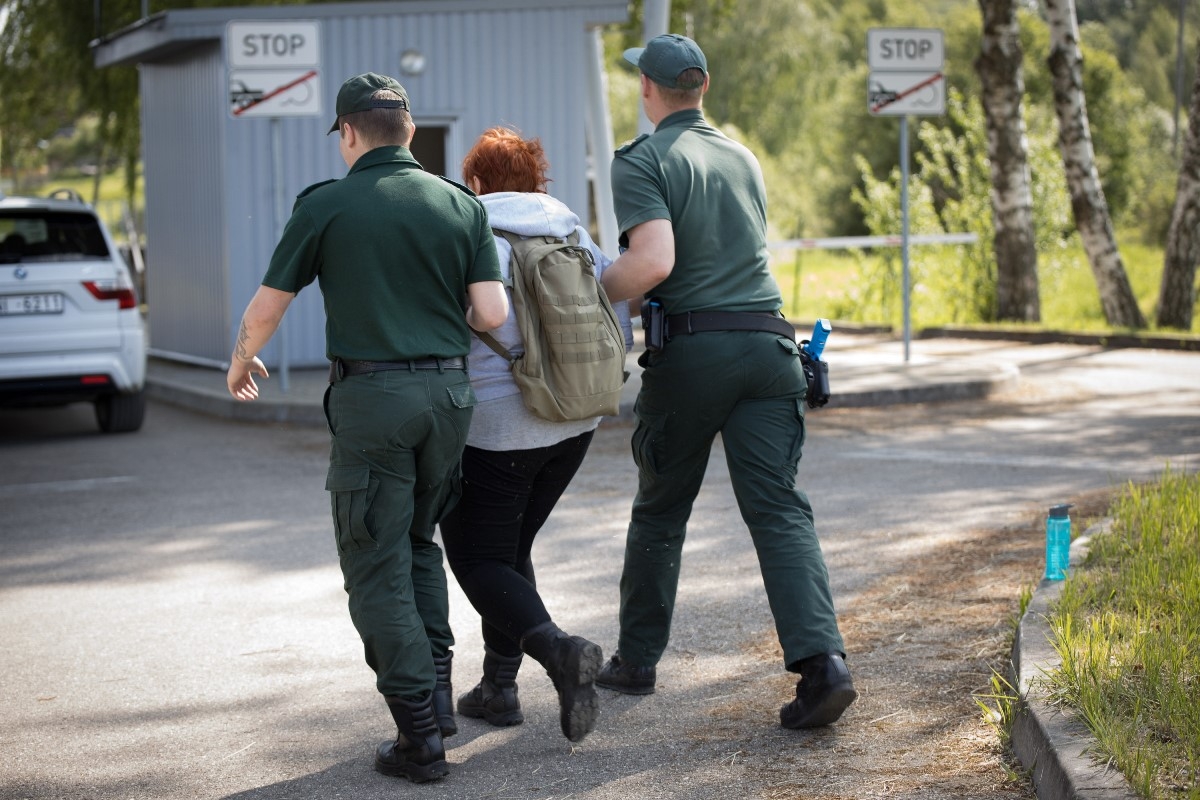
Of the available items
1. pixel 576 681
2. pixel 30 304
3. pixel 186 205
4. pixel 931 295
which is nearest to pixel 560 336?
pixel 576 681

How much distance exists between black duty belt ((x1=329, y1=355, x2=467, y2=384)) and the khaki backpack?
20 cm

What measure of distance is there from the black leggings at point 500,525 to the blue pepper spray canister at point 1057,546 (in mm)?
1924

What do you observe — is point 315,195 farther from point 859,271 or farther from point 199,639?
point 859,271

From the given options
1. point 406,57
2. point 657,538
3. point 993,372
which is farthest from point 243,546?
point 406,57

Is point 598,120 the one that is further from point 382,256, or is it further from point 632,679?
point 382,256

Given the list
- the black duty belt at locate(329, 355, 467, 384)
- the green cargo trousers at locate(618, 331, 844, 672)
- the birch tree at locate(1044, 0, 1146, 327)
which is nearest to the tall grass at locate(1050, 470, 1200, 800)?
the green cargo trousers at locate(618, 331, 844, 672)

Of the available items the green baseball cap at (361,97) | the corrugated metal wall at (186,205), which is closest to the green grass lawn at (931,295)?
the corrugated metal wall at (186,205)

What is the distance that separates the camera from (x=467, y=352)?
4176mm

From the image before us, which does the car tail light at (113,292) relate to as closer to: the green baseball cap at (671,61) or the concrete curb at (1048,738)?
the green baseball cap at (671,61)

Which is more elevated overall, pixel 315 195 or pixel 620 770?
pixel 315 195

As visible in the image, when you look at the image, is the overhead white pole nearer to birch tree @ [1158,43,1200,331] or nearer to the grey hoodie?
birch tree @ [1158,43,1200,331]

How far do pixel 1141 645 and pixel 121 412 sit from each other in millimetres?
9140

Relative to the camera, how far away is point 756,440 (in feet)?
14.9

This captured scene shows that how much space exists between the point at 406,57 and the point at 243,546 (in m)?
8.86
